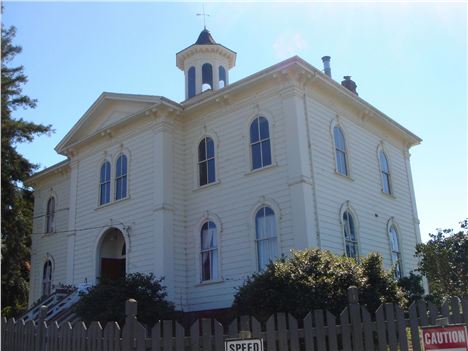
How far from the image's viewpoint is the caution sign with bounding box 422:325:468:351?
486cm

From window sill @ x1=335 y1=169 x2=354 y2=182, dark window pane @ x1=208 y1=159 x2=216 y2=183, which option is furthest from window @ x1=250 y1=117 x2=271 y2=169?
window sill @ x1=335 y1=169 x2=354 y2=182

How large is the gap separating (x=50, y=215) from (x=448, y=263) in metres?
20.4

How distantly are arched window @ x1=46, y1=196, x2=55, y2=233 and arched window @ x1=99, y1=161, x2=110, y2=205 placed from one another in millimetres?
6017

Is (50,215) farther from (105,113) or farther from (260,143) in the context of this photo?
(260,143)

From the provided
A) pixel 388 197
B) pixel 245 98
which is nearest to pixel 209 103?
pixel 245 98

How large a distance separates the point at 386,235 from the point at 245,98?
8.07 m

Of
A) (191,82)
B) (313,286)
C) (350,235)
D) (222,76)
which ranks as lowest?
(313,286)

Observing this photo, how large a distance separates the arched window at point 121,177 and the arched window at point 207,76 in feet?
18.3

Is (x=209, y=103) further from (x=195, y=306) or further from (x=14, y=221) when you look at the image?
(x=14, y=221)

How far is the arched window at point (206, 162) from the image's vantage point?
66.0ft

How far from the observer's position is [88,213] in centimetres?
2352

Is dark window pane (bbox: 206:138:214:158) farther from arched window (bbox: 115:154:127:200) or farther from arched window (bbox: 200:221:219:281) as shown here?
arched window (bbox: 115:154:127:200)

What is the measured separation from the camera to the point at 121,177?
22.4 meters

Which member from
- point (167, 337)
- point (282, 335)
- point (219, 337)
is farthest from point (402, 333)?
point (167, 337)
